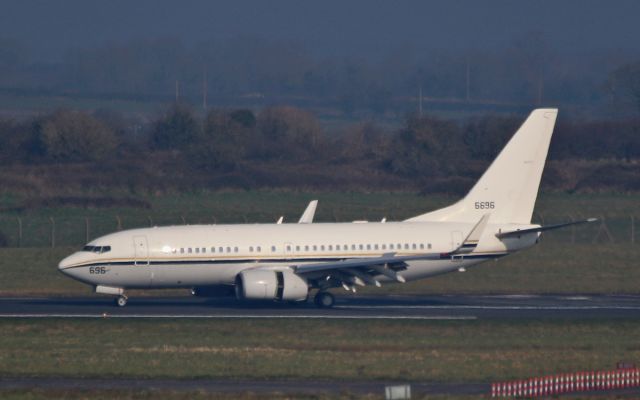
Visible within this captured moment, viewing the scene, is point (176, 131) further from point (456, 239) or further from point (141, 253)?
point (456, 239)

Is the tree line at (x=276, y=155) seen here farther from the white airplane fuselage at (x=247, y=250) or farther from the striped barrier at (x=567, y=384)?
the striped barrier at (x=567, y=384)

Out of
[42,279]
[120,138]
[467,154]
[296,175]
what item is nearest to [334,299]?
[42,279]

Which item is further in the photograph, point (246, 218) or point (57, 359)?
point (246, 218)

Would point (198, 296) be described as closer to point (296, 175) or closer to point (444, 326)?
point (444, 326)

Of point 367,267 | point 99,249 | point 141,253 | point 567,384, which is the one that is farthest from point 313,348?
point 99,249

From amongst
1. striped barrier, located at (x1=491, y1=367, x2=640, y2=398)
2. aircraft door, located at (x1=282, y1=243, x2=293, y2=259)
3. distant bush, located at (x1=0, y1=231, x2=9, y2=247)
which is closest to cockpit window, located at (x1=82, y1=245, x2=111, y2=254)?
aircraft door, located at (x1=282, y1=243, x2=293, y2=259)

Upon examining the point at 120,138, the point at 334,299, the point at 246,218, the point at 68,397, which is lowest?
the point at 68,397

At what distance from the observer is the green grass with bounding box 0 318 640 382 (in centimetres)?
2906

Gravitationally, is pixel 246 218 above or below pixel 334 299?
above

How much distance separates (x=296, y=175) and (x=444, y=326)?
172ft

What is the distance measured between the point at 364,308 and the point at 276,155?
58651 millimetres

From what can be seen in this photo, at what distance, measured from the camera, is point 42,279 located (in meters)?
51.7

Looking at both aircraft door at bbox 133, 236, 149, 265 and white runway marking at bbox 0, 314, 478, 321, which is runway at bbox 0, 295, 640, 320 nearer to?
white runway marking at bbox 0, 314, 478, 321

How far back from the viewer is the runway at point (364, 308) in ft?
134
